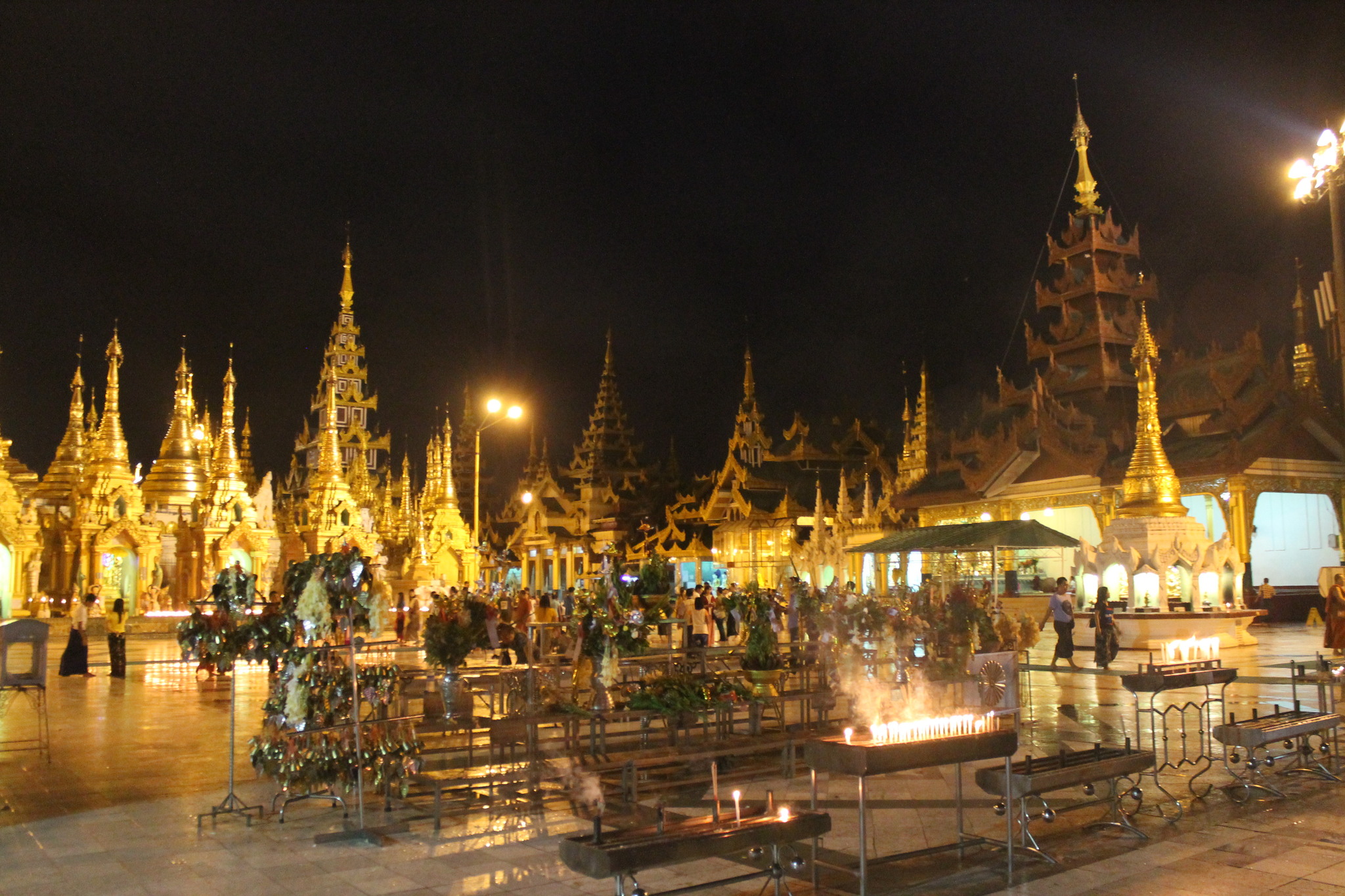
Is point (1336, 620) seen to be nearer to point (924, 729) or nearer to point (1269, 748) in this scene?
point (1269, 748)

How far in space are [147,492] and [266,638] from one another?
122ft

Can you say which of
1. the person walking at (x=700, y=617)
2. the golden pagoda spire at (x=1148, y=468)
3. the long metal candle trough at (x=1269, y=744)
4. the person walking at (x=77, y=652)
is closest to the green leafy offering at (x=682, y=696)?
the long metal candle trough at (x=1269, y=744)

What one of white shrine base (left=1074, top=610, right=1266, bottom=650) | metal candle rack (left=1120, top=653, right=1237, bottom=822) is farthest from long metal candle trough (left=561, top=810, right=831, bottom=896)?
white shrine base (left=1074, top=610, right=1266, bottom=650)

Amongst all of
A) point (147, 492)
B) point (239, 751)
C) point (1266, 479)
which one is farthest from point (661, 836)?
point (147, 492)

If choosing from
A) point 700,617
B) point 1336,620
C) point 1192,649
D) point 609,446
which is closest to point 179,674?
point 700,617

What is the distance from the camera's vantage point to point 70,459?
40031 mm

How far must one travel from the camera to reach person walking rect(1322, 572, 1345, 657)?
17.2 metres

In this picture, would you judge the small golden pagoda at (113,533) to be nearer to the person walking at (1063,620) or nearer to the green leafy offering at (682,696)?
the person walking at (1063,620)

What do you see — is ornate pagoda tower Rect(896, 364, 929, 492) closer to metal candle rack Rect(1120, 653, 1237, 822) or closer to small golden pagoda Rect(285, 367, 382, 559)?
small golden pagoda Rect(285, 367, 382, 559)

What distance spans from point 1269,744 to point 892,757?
4.62 meters

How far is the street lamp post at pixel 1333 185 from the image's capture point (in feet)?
47.7

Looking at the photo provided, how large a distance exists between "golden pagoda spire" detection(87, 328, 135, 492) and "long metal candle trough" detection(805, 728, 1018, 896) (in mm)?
35413

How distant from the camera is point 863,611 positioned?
10445 mm

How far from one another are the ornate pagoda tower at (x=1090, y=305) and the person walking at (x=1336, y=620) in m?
18.4
